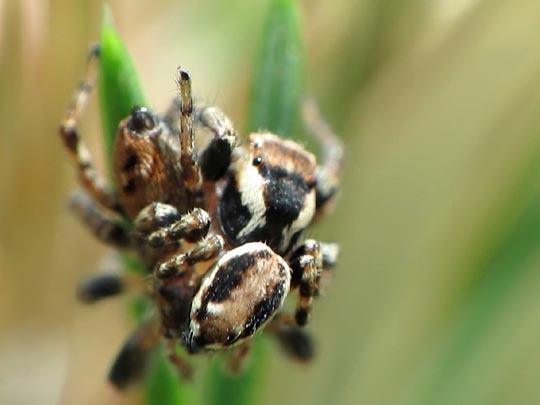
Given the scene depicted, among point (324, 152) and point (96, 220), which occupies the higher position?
point (324, 152)

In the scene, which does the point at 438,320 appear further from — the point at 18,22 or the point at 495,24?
the point at 18,22

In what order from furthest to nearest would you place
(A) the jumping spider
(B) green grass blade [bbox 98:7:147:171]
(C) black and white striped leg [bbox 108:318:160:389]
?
(C) black and white striped leg [bbox 108:318:160:389]
(A) the jumping spider
(B) green grass blade [bbox 98:7:147:171]

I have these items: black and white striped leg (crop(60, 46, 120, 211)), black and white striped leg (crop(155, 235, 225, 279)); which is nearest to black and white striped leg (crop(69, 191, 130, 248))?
black and white striped leg (crop(60, 46, 120, 211))

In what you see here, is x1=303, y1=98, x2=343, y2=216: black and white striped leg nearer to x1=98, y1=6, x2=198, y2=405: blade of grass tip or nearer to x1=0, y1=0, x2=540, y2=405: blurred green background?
x1=0, y1=0, x2=540, y2=405: blurred green background

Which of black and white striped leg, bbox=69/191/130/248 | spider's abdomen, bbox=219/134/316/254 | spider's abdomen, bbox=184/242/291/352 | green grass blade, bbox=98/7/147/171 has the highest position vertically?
green grass blade, bbox=98/7/147/171

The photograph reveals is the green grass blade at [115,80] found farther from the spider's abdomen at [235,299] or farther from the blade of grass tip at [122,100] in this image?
the spider's abdomen at [235,299]

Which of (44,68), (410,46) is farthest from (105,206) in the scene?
(410,46)

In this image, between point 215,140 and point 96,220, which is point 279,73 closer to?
point 215,140

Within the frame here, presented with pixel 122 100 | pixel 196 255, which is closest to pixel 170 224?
pixel 196 255
